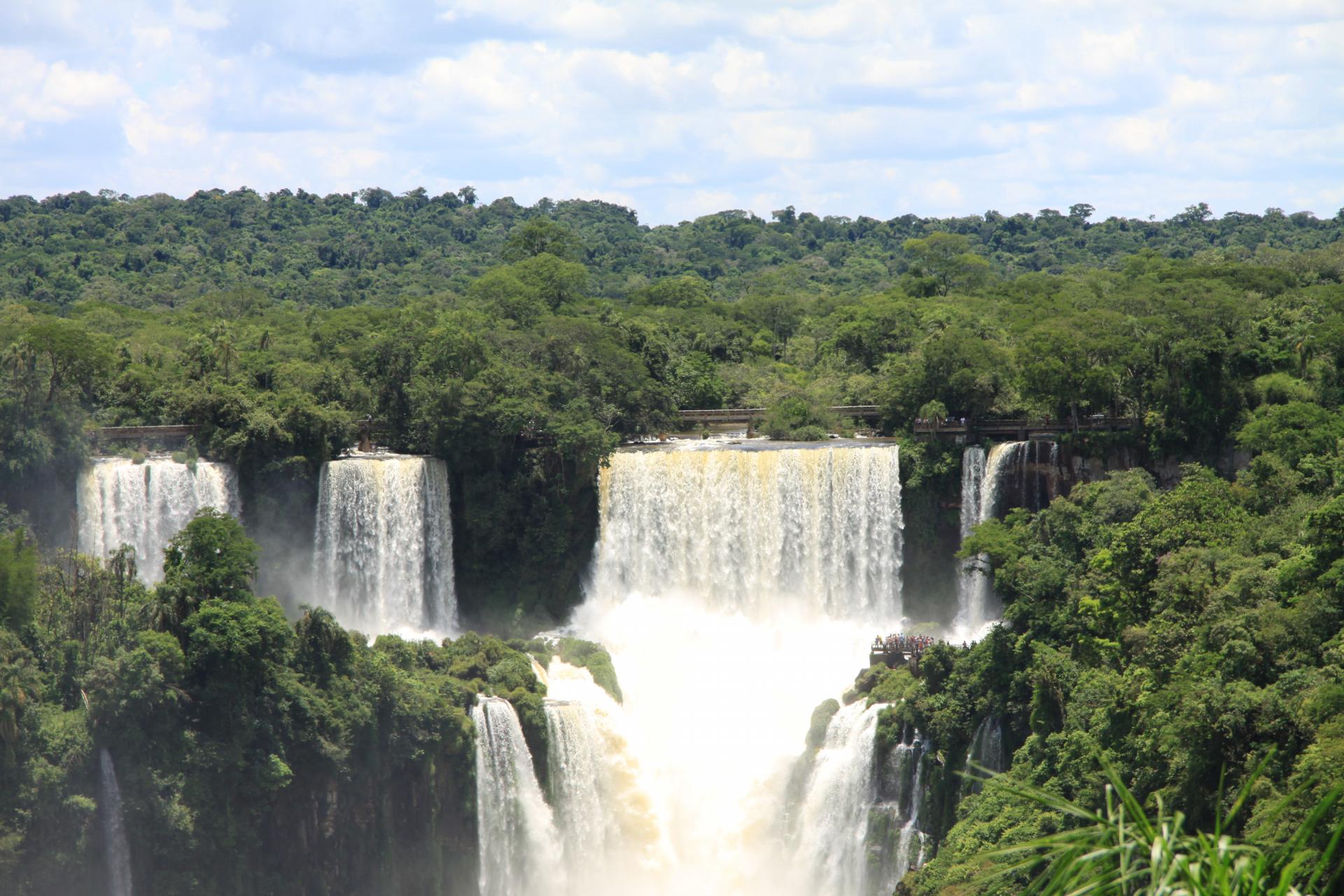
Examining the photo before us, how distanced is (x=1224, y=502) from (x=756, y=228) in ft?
388

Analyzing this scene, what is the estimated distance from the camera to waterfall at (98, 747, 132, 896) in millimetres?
42906

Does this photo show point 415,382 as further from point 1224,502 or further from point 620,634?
point 1224,502

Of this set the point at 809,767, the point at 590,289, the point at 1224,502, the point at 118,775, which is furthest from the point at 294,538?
the point at 590,289

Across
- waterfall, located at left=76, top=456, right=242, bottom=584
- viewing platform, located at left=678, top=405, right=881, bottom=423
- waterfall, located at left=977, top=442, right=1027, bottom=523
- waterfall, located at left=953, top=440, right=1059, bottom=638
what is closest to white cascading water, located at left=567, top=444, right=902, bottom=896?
waterfall, located at left=953, top=440, right=1059, bottom=638

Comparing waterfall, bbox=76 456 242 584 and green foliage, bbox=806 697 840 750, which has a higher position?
waterfall, bbox=76 456 242 584

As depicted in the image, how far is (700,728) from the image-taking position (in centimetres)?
5122

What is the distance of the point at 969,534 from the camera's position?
53.8m

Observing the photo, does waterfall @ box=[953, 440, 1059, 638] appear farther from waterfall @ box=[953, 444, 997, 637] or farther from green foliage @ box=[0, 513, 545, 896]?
green foliage @ box=[0, 513, 545, 896]

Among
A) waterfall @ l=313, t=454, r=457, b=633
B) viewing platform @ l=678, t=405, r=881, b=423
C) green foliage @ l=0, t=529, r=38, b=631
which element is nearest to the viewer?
green foliage @ l=0, t=529, r=38, b=631

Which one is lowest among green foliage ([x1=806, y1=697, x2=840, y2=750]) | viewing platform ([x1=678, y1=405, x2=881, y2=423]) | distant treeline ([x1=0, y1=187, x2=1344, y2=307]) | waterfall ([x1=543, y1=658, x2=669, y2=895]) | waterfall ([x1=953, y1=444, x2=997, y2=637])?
waterfall ([x1=543, y1=658, x2=669, y2=895])

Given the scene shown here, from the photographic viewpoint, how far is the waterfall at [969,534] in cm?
5369

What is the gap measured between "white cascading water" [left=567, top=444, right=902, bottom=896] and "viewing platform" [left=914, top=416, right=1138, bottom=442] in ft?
6.45

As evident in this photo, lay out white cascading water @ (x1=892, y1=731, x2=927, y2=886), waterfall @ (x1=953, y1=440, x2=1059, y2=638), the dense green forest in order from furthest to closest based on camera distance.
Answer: waterfall @ (x1=953, y1=440, x2=1059, y2=638)
white cascading water @ (x1=892, y1=731, x2=927, y2=886)
the dense green forest

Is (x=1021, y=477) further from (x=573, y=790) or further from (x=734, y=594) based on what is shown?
(x=573, y=790)
